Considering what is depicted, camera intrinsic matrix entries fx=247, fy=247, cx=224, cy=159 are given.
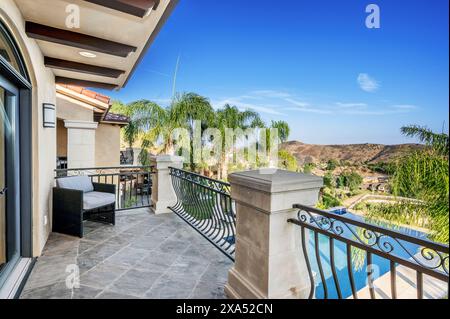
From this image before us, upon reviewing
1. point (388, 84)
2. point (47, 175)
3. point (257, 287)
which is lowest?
point (257, 287)

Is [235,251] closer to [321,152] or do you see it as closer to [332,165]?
[332,165]

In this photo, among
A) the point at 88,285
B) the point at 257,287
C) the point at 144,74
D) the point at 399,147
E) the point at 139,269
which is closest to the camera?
the point at 257,287

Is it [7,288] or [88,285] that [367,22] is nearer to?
[88,285]

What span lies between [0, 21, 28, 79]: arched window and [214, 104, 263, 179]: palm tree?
1157 centimetres

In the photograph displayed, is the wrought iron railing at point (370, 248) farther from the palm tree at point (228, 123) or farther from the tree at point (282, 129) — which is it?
the tree at point (282, 129)

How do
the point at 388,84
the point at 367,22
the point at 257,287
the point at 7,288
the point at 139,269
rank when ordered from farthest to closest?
the point at 388,84 → the point at 139,269 → the point at 7,288 → the point at 257,287 → the point at 367,22

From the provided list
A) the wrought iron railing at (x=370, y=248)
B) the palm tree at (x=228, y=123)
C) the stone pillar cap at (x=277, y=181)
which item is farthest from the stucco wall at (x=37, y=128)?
the palm tree at (x=228, y=123)

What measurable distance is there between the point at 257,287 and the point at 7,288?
2.20 meters

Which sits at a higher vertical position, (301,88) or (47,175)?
(301,88)

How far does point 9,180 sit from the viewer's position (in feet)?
8.38

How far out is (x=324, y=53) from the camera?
17094 millimetres

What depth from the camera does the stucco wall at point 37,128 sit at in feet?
7.56

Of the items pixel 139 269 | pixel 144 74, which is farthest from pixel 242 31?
pixel 139 269

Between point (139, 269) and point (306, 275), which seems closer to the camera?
point (306, 275)
